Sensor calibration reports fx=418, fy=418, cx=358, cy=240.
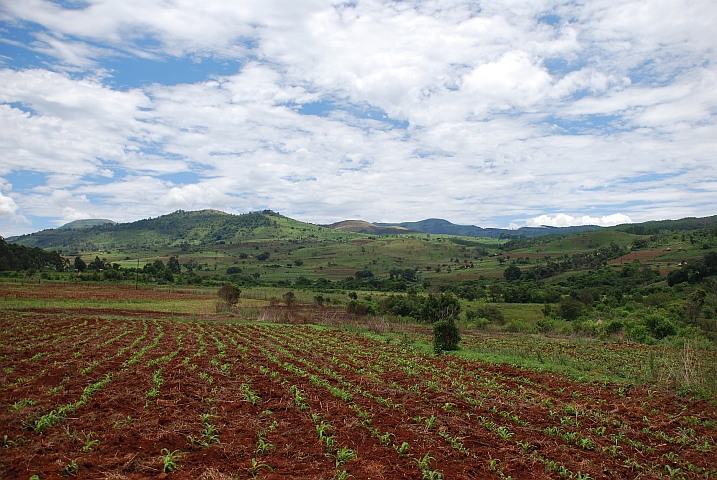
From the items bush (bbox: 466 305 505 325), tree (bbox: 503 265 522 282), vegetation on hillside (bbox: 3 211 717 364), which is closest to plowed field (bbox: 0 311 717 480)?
vegetation on hillside (bbox: 3 211 717 364)

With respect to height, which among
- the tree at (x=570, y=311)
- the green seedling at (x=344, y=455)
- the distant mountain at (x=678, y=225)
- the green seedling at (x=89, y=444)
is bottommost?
the tree at (x=570, y=311)

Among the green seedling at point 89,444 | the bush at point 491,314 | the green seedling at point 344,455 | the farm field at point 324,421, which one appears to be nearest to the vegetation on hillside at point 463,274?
the bush at point 491,314

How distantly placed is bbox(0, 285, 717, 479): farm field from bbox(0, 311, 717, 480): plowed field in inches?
1.3

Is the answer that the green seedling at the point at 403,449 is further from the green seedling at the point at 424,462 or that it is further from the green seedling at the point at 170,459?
the green seedling at the point at 170,459

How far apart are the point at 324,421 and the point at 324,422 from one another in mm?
80

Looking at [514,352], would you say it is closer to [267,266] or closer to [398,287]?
[398,287]

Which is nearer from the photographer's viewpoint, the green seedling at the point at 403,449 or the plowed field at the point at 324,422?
the plowed field at the point at 324,422

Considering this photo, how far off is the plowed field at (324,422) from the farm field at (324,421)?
0.11ft

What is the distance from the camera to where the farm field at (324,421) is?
6328 mm

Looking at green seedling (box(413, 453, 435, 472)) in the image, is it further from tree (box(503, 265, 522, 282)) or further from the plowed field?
tree (box(503, 265, 522, 282))

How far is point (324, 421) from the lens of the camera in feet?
27.3

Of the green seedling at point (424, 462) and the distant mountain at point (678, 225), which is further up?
the distant mountain at point (678, 225)

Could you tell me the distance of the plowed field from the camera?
6.32 metres

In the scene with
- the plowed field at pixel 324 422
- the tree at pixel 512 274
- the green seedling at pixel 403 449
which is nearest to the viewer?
the plowed field at pixel 324 422
